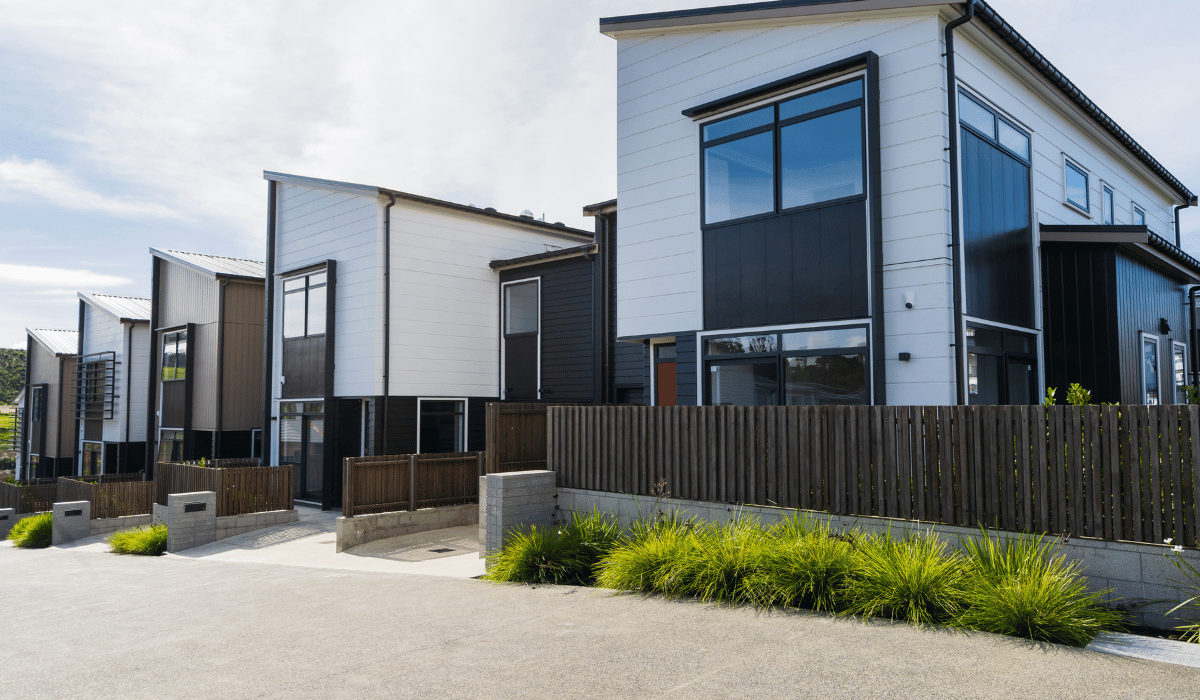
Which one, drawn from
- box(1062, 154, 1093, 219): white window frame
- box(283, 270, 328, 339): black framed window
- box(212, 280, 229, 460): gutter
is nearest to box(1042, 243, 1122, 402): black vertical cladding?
box(1062, 154, 1093, 219): white window frame

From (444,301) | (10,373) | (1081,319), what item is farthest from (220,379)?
(10,373)

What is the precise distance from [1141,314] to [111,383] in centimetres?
2888

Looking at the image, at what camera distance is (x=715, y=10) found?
36.1ft

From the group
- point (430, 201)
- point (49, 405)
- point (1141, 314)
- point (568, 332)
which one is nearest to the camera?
point (1141, 314)

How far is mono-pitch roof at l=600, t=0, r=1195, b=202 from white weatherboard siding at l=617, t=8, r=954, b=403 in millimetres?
205

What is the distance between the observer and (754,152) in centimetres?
1059

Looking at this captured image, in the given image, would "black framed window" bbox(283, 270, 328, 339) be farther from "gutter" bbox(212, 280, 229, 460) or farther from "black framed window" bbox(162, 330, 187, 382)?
"black framed window" bbox(162, 330, 187, 382)

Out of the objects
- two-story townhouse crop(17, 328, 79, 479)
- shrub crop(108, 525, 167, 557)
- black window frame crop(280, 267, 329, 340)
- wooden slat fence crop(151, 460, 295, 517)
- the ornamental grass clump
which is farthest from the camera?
two-story townhouse crop(17, 328, 79, 479)

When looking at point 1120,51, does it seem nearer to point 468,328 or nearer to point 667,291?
point 667,291

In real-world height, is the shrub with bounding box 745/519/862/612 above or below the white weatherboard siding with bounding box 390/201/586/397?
below

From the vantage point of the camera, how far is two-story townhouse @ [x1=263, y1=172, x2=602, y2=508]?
1708 cm

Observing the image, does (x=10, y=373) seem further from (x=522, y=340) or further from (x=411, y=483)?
(x=411, y=483)

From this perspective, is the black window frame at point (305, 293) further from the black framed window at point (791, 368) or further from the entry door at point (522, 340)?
the black framed window at point (791, 368)

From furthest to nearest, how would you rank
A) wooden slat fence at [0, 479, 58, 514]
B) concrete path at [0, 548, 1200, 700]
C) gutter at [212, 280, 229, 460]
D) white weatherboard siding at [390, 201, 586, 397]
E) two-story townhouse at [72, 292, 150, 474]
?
Answer: two-story townhouse at [72, 292, 150, 474], wooden slat fence at [0, 479, 58, 514], gutter at [212, 280, 229, 460], white weatherboard siding at [390, 201, 586, 397], concrete path at [0, 548, 1200, 700]
